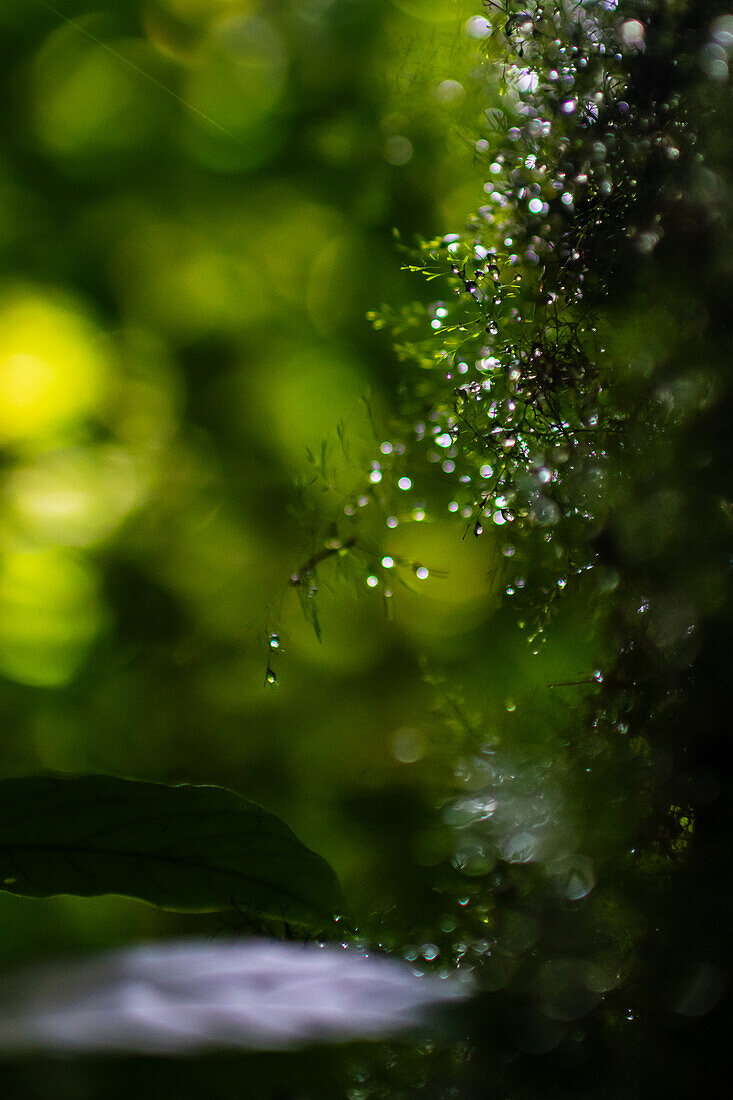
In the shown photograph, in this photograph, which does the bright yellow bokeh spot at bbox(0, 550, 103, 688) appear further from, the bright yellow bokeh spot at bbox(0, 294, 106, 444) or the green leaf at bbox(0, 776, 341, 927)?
the green leaf at bbox(0, 776, 341, 927)

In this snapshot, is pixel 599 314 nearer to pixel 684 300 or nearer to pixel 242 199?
pixel 684 300

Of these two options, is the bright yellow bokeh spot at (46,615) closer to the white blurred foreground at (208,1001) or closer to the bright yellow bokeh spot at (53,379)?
the bright yellow bokeh spot at (53,379)

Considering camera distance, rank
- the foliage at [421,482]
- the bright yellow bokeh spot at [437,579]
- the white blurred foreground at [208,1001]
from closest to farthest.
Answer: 1. the white blurred foreground at [208,1001]
2. the foliage at [421,482]
3. the bright yellow bokeh spot at [437,579]

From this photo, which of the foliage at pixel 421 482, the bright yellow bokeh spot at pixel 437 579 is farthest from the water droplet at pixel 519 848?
the bright yellow bokeh spot at pixel 437 579

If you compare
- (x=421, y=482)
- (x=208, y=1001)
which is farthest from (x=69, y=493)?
(x=208, y=1001)

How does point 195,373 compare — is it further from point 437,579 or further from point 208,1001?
point 208,1001

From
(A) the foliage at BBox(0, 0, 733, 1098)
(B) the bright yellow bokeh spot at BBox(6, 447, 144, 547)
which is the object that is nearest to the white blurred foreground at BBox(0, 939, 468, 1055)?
(A) the foliage at BBox(0, 0, 733, 1098)
